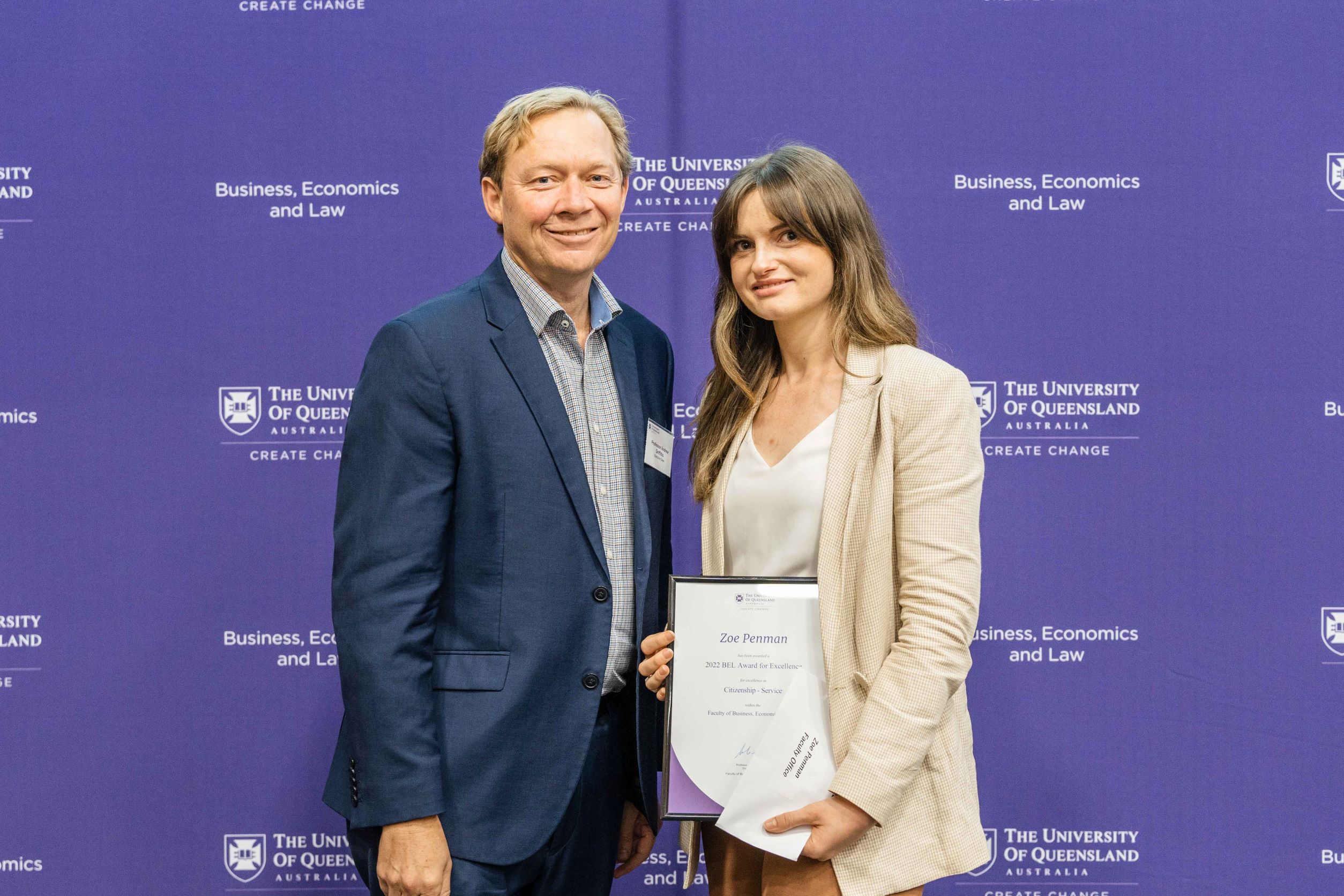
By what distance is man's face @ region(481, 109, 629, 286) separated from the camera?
6.00 ft

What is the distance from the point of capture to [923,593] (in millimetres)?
1601

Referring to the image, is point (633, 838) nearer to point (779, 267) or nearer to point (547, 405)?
point (547, 405)

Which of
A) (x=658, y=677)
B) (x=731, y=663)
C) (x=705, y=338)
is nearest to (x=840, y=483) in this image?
(x=731, y=663)

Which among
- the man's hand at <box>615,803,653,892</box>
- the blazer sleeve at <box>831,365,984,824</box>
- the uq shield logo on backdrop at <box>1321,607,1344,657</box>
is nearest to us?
the blazer sleeve at <box>831,365,984,824</box>

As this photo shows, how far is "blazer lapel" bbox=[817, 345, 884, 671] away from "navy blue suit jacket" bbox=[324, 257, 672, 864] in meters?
0.40

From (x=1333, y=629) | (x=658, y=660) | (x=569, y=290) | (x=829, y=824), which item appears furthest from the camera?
(x=1333, y=629)

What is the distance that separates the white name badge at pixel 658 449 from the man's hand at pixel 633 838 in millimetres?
746

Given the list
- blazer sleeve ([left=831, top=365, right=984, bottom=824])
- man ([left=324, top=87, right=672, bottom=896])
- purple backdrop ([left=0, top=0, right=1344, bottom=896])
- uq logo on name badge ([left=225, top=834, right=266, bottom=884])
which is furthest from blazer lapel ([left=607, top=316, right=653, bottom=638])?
uq logo on name badge ([left=225, top=834, right=266, bottom=884])

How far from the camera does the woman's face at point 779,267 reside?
1780 millimetres

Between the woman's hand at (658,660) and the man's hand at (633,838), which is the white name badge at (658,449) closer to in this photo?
the woman's hand at (658,660)

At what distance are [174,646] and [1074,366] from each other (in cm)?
272

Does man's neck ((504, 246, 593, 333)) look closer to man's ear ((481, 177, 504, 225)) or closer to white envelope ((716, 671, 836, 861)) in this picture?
man's ear ((481, 177, 504, 225))

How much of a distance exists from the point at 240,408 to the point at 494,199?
4.27ft

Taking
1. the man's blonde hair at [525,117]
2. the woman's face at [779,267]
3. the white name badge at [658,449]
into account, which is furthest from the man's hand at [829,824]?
the man's blonde hair at [525,117]
